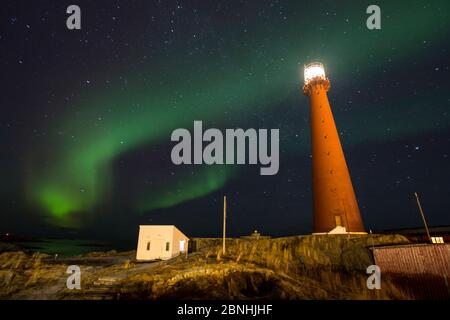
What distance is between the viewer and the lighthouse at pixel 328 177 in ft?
82.0

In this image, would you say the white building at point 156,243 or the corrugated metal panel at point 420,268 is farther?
the white building at point 156,243

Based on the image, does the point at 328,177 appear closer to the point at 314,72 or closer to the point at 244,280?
the point at 314,72

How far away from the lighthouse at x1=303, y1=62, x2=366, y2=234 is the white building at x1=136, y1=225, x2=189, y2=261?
49.9 ft

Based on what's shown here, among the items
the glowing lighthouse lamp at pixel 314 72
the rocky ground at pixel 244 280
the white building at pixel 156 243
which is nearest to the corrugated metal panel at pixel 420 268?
the rocky ground at pixel 244 280

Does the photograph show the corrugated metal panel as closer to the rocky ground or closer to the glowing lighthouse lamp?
the rocky ground

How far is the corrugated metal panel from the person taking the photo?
1541 cm

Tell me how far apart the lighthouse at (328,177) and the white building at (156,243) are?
15209mm

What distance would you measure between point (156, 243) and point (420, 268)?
69.5 feet

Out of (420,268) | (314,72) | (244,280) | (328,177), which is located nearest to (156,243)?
(244,280)

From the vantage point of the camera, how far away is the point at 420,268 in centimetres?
1605

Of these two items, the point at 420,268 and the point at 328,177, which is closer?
the point at 420,268

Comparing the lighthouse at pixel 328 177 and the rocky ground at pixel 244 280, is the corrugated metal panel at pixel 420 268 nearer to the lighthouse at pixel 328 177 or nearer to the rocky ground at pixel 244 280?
the rocky ground at pixel 244 280

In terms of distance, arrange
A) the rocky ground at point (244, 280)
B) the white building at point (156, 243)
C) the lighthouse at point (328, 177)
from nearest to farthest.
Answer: the rocky ground at point (244, 280) < the white building at point (156, 243) < the lighthouse at point (328, 177)
